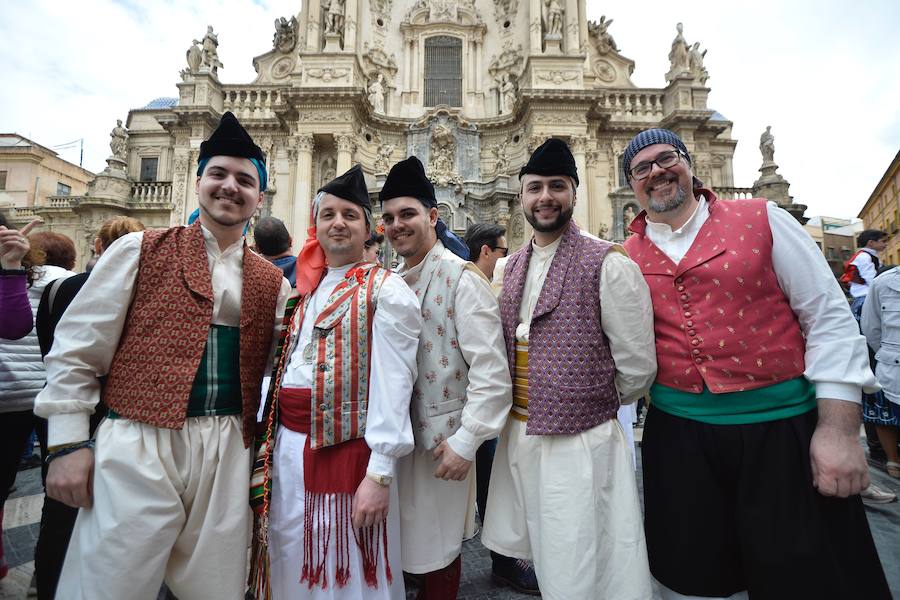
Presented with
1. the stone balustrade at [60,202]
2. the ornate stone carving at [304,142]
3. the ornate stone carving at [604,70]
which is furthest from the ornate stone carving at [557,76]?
the stone balustrade at [60,202]

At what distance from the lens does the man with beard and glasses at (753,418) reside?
63.5 inches

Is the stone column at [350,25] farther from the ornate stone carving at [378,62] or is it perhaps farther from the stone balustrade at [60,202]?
the stone balustrade at [60,202]

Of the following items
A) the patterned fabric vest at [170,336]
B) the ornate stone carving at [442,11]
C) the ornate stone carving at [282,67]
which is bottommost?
the patterned fabric vest at [170,336]

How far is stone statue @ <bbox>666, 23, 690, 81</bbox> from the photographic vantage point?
1803cm

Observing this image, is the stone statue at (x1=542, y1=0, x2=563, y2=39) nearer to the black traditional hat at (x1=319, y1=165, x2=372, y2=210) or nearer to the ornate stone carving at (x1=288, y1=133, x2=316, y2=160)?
the ornate stone carving at (x1=288, y1=133, x2=316, y2=160)

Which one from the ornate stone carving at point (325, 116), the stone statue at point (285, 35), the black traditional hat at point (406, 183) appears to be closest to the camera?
the black traditional hat at point (406, 183)

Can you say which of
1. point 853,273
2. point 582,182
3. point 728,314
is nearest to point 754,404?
point 728,314

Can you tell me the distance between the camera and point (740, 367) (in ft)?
5.70

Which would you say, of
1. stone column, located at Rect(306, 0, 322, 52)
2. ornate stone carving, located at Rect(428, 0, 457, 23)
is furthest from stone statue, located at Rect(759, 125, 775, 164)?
stone column, located at Rect(306, 0, 322, 52)

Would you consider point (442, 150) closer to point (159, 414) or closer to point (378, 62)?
point (378, 62)

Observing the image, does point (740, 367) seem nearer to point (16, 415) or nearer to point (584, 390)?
point (584, 390)

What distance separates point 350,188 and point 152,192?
20669 mm

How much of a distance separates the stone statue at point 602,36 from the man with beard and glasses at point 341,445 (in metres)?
23.1

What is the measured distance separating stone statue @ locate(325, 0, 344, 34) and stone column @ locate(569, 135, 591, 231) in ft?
36.9
